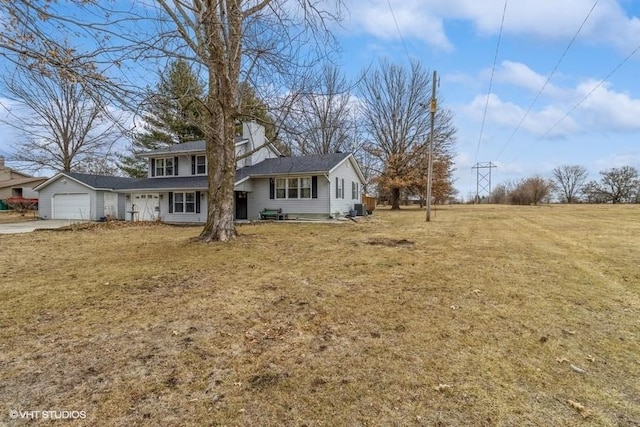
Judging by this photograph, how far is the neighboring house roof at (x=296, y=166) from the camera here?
1853cm

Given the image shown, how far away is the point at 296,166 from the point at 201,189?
5.42m

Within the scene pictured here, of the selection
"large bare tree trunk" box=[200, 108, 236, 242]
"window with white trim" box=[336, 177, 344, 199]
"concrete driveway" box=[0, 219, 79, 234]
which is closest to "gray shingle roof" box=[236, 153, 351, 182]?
"window with white trim" box=[336, 177, 344, 199]

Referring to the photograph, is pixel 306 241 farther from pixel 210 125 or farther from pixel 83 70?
pixel 83 70

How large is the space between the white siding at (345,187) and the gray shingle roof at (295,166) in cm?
53

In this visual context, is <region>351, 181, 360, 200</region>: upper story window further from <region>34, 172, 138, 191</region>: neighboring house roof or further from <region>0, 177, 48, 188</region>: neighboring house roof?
<region>0, 177, 48, 188</region>: neighboring house roof

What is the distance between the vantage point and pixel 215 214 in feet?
31.7

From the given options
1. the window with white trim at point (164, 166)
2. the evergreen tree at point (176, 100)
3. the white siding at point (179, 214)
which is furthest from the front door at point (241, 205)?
the evergreen tree at point (176, 100)

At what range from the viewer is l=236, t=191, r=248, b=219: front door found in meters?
20.5

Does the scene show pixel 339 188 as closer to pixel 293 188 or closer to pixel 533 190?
pixel 293 188

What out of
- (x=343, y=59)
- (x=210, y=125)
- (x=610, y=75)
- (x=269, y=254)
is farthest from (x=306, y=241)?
(x=610, y=75)

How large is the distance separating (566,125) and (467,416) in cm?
2337

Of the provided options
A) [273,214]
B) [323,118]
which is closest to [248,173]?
[273,214]

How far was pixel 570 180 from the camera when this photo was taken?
200 feet

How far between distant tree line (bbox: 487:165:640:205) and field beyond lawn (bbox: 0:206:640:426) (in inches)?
1744
